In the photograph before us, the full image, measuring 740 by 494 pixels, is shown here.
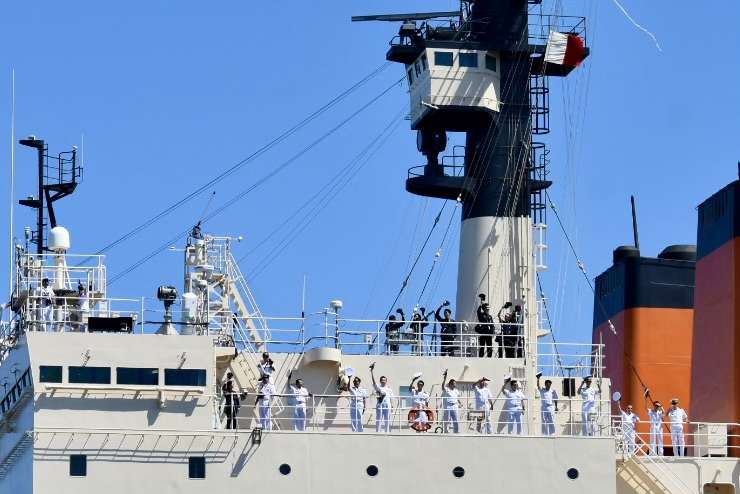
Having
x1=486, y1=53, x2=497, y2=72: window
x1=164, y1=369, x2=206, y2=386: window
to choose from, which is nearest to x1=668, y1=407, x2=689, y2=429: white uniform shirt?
x1=486, y1=53, x2=497, y2=72: window

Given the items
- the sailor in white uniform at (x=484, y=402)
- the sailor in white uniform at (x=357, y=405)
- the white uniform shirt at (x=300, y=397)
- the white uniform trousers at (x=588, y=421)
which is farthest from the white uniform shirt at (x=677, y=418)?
the white uniform shirt at (x=300, y=397)

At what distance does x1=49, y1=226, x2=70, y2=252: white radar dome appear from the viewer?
39344 millimetres

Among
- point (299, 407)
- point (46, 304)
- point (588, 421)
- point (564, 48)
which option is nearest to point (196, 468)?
point (299, 407)

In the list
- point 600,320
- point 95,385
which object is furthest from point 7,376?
point 600,320

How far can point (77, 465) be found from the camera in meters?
35.6

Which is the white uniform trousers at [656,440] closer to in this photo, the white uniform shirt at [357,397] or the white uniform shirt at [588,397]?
the white uniform shirt at [588,397]

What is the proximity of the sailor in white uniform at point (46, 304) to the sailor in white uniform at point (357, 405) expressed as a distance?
5.80 meters

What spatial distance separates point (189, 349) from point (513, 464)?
20.8 feet

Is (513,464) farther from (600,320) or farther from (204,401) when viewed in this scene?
(600,320)

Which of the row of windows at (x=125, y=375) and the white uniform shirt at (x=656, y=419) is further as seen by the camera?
the white uniform shirt at (x=656, y=419)

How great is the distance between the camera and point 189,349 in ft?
119

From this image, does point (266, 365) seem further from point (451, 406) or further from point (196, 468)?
point (451, 406)

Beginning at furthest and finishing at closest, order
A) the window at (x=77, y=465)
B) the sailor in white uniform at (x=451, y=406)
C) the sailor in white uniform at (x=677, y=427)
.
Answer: the sailor in white uniform at (x=677, y=427)
the sailor in white uniform at (x=451, y=406)
the window at (x=77, y=465)

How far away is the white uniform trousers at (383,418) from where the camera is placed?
37.1 meters
